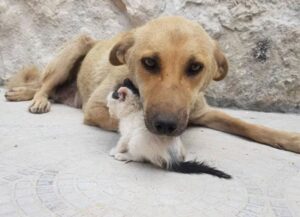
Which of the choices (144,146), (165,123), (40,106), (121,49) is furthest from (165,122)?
(40,106)

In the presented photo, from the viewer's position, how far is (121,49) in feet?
11.0

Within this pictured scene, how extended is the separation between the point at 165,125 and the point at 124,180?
38 centimetres

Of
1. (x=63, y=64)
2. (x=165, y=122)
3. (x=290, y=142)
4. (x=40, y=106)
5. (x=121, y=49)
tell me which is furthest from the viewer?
(x=63, y=64)

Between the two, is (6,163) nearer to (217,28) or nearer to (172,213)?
(172,213)

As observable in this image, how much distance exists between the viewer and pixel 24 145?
3.17 metres

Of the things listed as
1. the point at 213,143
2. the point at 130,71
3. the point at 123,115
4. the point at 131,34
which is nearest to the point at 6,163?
the point at 123,115

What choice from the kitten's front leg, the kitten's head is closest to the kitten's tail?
the kitten's front leg

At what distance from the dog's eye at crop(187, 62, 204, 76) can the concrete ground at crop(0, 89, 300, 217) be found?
1.86 feet

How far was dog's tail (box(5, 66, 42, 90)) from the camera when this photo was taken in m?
4.98

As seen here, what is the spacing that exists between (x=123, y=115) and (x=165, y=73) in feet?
1.56

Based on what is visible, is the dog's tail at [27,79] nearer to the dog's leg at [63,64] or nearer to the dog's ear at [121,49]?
the dog's leg at [63,64]

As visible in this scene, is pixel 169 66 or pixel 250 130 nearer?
pixel 169 66

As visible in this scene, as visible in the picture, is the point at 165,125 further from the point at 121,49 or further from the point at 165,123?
the point at 121,49

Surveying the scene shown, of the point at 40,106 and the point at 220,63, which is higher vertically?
the point at 220,63
